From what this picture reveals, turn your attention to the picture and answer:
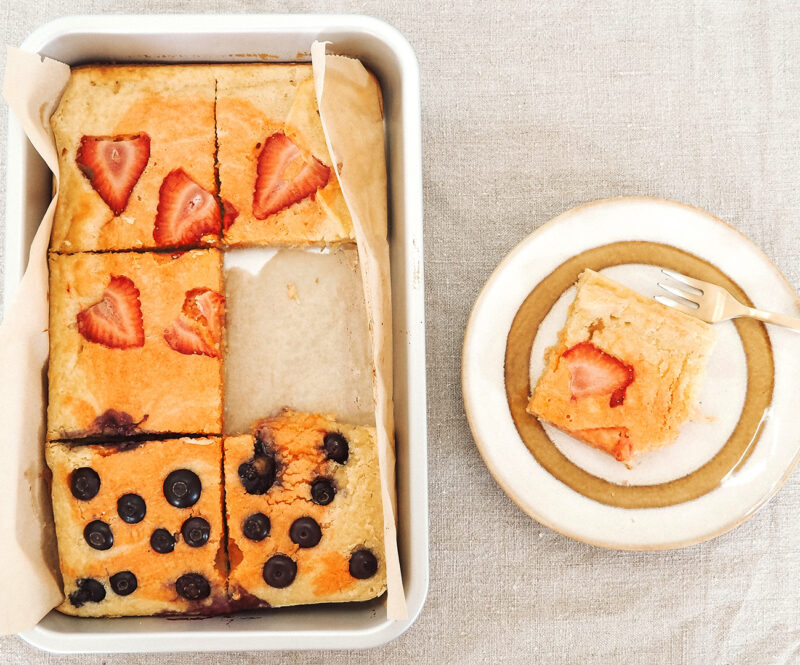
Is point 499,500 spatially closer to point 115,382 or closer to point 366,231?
point 366,231

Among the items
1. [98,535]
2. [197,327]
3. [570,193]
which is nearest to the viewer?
[98,535]

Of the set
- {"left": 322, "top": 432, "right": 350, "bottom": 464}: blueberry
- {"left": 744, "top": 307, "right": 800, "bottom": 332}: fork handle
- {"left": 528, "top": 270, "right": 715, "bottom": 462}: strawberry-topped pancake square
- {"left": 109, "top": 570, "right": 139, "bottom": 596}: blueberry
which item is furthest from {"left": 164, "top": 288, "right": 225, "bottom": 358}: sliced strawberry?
{"left": 744, "top": 307, "right": 800, "bottom": 332}: fork handle

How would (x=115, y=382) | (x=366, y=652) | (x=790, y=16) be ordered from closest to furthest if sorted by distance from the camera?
(x=115, y=382)
(x=366, y=652)
(x=790, y=16)

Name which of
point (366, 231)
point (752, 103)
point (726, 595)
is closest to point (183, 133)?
point (366, 231)

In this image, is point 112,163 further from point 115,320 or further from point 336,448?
point 336,448

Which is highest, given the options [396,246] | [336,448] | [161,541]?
[396,246]

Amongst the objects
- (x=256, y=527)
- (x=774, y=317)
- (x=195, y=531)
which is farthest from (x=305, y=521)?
(x=774, y=317)
